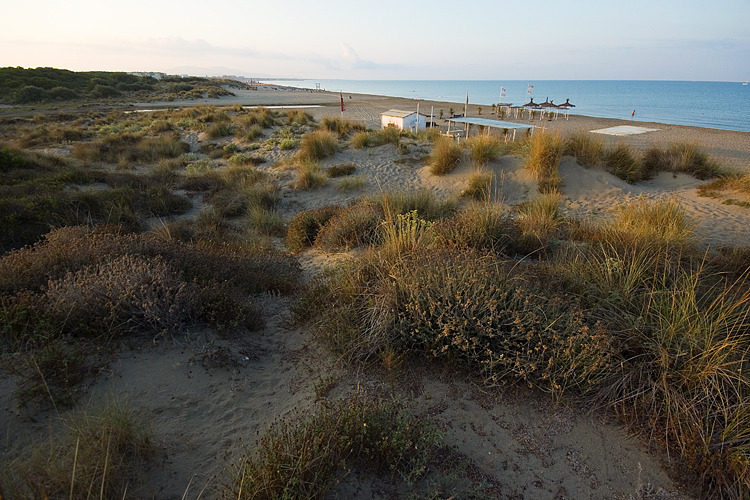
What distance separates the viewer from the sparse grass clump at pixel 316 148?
1296 cm

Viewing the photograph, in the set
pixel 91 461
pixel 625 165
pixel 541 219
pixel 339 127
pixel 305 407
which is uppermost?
pixel 339 127

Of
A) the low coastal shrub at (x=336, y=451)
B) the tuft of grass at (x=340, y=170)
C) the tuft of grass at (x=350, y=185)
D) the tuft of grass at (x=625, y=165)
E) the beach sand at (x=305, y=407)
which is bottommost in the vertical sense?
the beach sand at (x=305, y=407)

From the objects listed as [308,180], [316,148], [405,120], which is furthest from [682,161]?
[405,120]

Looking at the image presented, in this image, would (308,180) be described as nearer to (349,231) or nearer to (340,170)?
(340,170)

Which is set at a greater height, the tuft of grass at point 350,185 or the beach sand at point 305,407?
the tuft of grass at point 350,185

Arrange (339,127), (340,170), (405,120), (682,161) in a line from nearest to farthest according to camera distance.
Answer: (682,161)
(340,170)
(339,127)
(405,120)

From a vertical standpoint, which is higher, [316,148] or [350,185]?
[316,148]

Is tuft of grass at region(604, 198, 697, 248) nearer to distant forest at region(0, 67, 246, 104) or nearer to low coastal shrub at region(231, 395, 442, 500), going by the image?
low coastal shrub at region(231, 395, 442, 500)

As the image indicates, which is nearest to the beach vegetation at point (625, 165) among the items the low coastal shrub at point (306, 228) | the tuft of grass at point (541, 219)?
the tuft of grass at point (541, 219)

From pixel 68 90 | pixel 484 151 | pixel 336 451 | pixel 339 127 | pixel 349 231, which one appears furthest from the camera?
pixel 68 90

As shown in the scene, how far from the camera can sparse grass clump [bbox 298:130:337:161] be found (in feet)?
42.5

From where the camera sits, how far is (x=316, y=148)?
13.2 m

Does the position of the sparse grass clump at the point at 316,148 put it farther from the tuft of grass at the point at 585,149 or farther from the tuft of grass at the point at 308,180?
the tuft of grass at the point at 585,149

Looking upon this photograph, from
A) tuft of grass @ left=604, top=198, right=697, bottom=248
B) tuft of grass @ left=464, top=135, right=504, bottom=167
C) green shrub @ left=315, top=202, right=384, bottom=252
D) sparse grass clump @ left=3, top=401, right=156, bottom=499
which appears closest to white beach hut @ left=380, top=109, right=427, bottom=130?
tuft of grass @ left=464, top=135, right=504, bottom=167
